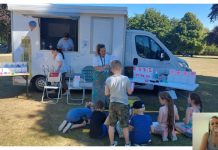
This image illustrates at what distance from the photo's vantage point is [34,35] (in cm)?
840

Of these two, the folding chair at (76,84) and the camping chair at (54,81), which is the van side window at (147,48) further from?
the camping chair at (54,81)

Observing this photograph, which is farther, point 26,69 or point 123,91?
point 26,69

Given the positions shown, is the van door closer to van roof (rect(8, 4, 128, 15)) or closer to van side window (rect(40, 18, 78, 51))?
van roof (rect(8, 4, 128, 15))

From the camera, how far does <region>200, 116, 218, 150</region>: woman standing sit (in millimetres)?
2869

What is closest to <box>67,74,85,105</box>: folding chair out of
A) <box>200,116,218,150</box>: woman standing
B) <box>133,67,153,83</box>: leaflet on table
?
<box>133,67,153,83</box>: leaflet on table

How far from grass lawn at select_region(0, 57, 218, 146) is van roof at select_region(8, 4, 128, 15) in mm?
2214

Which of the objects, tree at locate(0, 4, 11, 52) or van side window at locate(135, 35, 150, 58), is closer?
van side window at locate(135, 35, 150, 58)

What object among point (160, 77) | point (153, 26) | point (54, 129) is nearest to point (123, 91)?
point (54, 129)

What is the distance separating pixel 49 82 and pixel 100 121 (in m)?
3.32

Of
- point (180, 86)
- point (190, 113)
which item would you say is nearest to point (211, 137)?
point (190, 113)

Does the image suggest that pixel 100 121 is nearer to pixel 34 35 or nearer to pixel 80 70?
pixel 80 70

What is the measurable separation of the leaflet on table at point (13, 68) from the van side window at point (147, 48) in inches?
123

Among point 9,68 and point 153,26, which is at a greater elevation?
point 153,26

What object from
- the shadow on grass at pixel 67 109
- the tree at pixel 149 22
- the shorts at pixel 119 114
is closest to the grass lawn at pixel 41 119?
the shadow on grass at pixel 67 109
